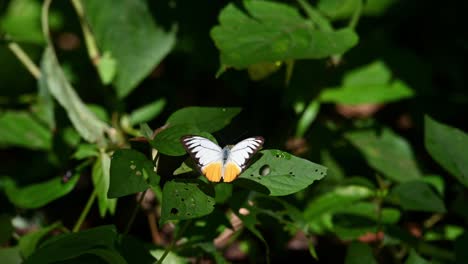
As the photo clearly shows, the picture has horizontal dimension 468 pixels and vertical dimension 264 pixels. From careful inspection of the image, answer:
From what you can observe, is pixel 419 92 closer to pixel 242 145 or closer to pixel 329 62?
pixel 329 62

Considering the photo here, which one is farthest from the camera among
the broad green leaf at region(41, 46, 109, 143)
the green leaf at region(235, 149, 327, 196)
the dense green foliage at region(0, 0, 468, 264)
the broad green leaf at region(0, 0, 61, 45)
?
the broad green leaf at region(0, 0, 61, 45)

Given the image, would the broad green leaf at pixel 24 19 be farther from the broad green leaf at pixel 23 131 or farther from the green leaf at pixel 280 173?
the green leaf at pixel 280 173

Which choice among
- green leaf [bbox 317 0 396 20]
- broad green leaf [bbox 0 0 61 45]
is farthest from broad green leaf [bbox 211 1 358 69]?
broad green leaf [bbox 0 0 61 45]

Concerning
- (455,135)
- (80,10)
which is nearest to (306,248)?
(455,135)

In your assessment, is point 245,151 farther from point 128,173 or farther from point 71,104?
point 71,104

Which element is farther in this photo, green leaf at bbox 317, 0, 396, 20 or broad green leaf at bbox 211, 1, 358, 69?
green leaf at bbox 317, 0, 396, 20

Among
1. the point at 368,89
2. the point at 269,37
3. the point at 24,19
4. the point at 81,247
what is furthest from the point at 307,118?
the point at 24,19

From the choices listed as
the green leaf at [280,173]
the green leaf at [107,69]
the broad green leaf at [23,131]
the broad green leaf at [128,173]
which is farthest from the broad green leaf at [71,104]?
the green leaf at [280,173]

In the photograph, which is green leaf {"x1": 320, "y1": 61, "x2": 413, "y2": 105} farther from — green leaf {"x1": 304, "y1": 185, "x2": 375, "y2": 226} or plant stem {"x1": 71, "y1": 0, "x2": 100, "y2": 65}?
plant stem {"x1": 71, "y1": 0, "x2": 100, "y2": 65}
